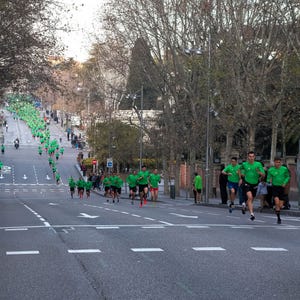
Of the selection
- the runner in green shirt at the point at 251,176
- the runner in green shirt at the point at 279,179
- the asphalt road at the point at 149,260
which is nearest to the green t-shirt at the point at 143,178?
the runner in green shirt at the point at 251,176

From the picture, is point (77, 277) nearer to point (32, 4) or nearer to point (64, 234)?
point (64, 234)

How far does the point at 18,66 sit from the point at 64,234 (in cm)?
1566

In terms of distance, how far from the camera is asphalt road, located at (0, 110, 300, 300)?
9.66m

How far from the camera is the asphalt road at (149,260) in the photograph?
9656mm

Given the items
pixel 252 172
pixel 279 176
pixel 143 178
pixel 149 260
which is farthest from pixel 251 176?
pixel 143 178

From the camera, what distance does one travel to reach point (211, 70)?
4147 centimetres

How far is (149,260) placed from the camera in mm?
12445

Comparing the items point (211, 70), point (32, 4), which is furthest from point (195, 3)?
point (32, 4)

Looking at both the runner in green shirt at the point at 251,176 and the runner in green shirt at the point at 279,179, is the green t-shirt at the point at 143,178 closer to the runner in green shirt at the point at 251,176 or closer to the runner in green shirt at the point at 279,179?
the runner in green shirt at the point at 251,176

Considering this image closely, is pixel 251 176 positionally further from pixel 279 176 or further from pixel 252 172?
pixel 279 176

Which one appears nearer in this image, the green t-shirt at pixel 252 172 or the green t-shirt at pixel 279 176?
the green t-shirt at pixel 279 176

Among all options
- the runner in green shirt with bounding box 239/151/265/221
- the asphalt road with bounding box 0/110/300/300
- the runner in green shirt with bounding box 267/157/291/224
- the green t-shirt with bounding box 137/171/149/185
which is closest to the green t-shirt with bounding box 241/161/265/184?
the runner in green shirt with bounding box 239/151/265/221

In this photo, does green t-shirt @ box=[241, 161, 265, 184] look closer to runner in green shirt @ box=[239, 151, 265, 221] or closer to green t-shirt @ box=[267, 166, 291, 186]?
runner in green shirt @ box=[239, 151, 265, 221]

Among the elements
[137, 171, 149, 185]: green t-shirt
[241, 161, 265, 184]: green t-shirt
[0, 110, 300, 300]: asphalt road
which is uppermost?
[241, 161, 265, 184]: green t-shirt
